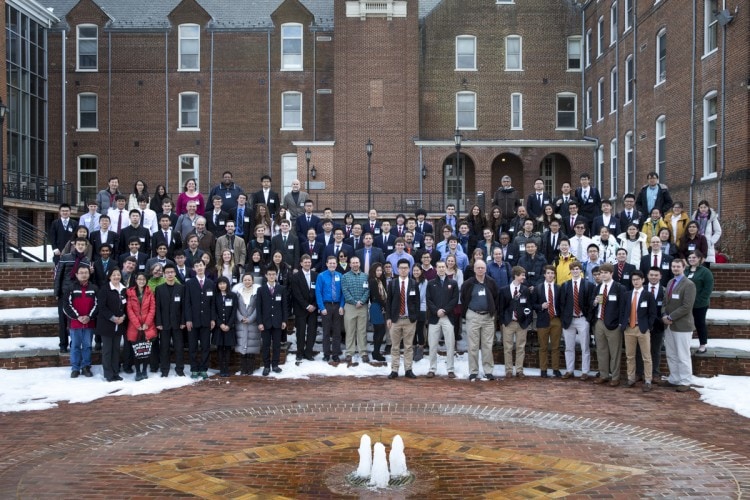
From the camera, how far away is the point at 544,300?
491 inches

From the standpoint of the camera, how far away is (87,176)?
39875 millimetres

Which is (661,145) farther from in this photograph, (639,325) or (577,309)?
(639,325)

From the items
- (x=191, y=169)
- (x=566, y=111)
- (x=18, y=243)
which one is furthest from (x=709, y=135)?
(x=191, y=169)

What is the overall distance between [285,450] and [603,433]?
3800mm

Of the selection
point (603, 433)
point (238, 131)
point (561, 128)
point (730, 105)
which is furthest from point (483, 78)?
point (603, 433)

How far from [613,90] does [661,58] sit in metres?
6.15

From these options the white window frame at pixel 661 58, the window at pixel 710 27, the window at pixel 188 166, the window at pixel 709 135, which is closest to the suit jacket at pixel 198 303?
the window at pixel 709 135

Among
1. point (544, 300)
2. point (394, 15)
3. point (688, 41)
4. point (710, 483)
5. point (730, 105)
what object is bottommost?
point (710, 483)

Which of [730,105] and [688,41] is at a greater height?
[688,41]

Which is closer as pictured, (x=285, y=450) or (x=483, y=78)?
(x=285, y=450)

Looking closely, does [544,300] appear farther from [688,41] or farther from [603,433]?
[688,41]

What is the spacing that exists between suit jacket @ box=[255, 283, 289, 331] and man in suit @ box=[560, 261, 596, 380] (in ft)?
15.6

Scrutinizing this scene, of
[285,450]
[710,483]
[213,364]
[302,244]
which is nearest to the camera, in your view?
[710,483]

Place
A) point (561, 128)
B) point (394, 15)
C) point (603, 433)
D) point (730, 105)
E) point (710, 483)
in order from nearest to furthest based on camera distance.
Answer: point (710, 483) → point (603, 433) → point (730, 105) → point (394, 15) → point (561, 128)
